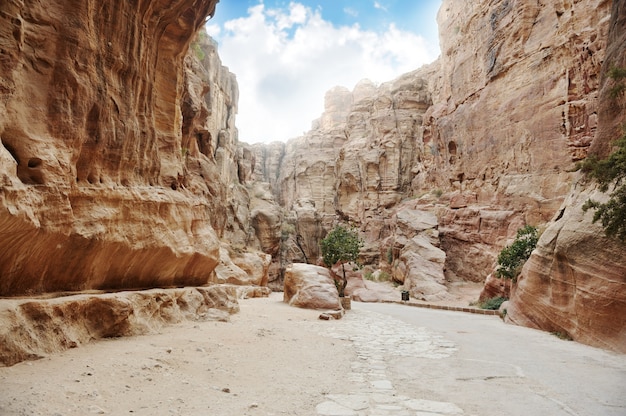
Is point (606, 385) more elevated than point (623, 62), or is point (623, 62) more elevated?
point (623, 62)

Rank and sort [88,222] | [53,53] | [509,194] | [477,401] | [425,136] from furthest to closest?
1. [425,136]
2. [509,194]
3. [88,222]
4. [53,53]
5. [477,401]

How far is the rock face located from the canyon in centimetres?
4

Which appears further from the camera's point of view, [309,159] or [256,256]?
[309,159]

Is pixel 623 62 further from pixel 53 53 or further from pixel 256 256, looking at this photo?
pixel 256 256

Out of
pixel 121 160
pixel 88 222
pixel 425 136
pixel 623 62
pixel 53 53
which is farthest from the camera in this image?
pixel 425 136

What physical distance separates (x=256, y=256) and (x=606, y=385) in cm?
3023

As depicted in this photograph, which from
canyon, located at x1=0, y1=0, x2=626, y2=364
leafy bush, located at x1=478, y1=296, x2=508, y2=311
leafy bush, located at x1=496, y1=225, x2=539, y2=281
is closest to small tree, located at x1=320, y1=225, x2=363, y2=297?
canyon, located at x1=0, y1=0, x2=626, y2=364

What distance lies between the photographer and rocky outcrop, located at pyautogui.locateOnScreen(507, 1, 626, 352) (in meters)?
8.75

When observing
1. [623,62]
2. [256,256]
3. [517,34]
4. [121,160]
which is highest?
[517,34]

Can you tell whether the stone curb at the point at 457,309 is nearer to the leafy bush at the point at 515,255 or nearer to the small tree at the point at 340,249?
the leafy bush at the point at 515,255

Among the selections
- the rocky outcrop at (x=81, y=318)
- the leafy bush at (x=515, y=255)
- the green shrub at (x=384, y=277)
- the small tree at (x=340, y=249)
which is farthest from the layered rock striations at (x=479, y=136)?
the rocky outcrop at (x=81, y=318)

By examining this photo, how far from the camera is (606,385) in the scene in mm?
5285

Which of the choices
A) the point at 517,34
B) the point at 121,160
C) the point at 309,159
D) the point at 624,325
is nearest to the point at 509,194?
the point at 517,34

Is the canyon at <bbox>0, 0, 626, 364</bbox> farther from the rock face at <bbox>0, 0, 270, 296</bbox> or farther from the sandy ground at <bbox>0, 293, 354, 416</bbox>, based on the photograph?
the sandy ground at <bbox>0, 293, 354, 416</bbox>
